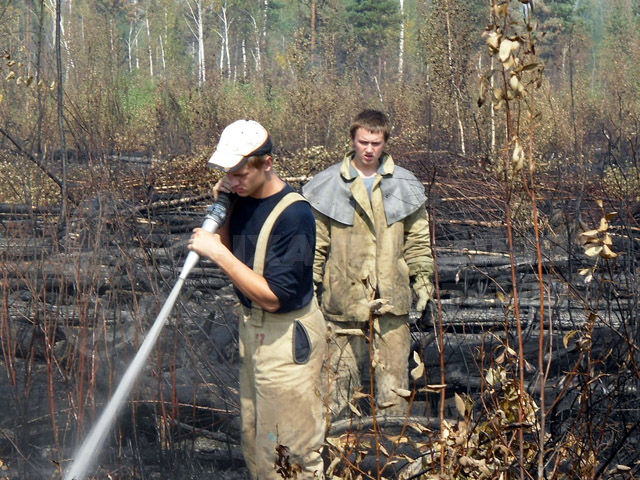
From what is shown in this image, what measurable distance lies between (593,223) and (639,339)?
3627 millimetres

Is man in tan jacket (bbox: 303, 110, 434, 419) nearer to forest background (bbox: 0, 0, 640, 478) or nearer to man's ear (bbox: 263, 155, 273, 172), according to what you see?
forest background (bbox: 0, 0, 640, 478)

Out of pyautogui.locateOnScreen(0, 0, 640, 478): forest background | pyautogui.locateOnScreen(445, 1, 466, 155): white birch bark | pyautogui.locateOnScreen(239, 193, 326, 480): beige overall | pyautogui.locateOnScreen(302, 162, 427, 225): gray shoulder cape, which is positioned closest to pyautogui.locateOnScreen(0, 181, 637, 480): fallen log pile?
pyautogui.locateOnScreen(0, 0, 640, 478): forest background

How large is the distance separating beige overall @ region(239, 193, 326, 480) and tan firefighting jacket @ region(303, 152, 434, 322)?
1.47m

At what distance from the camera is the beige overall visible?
3.13 meters

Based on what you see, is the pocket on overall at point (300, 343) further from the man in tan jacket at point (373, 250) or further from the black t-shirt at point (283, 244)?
the man in tan jacket at point (373, 250)

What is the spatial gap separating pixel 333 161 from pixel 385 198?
706 cm

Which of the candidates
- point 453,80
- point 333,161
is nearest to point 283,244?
point 333,161

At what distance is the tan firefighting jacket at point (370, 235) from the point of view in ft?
15.4

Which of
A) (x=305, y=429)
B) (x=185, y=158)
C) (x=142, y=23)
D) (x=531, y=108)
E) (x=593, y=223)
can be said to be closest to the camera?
(x=531, y=108)

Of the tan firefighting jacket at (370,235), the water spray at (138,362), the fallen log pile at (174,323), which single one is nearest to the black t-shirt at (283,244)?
the water spray at (138,362)

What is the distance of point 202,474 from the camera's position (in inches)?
163

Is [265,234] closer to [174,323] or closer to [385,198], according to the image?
[385,198]

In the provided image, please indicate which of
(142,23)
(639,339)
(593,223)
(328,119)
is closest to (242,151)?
(639,339)

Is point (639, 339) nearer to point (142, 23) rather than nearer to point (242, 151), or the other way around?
point (242, 151)
